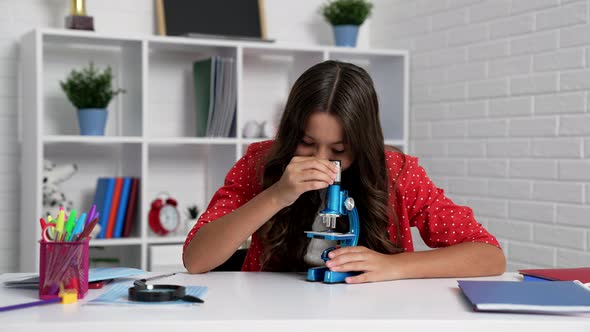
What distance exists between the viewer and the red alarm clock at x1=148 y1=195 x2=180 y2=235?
3.58 meters

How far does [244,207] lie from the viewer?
71.6 inches

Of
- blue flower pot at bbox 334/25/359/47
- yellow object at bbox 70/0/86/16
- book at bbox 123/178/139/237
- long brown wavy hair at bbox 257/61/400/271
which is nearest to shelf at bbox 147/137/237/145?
book at bbox 123/178/139/237

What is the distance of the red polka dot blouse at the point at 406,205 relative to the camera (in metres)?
2.00

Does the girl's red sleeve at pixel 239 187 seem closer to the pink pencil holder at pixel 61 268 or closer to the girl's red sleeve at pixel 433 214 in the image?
the girl's red sleeve at pixel 433 214

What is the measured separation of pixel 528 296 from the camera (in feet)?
4.84

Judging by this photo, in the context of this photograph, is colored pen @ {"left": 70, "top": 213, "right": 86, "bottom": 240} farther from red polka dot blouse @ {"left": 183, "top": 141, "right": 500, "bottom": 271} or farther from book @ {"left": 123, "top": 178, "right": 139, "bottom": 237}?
book @ {"left": 123, "top": 178, "right": 139, "bottom": 237}

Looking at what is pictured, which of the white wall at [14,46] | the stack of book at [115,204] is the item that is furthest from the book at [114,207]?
the white wall at [14,46]

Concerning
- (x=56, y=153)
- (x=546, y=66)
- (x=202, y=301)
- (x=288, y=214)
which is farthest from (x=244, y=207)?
(x=56, y=153)

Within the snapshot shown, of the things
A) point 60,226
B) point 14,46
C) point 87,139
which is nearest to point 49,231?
point 60,226

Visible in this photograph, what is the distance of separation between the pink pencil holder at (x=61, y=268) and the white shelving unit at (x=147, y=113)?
1.87m

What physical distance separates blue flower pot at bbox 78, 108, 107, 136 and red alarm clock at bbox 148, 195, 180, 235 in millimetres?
428

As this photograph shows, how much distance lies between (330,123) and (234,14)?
2.14 m

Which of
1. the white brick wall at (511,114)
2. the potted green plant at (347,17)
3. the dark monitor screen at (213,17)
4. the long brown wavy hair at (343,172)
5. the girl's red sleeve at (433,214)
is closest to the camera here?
the long brown wavy hair at (343,172)

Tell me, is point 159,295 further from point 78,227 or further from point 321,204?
point 321,204
